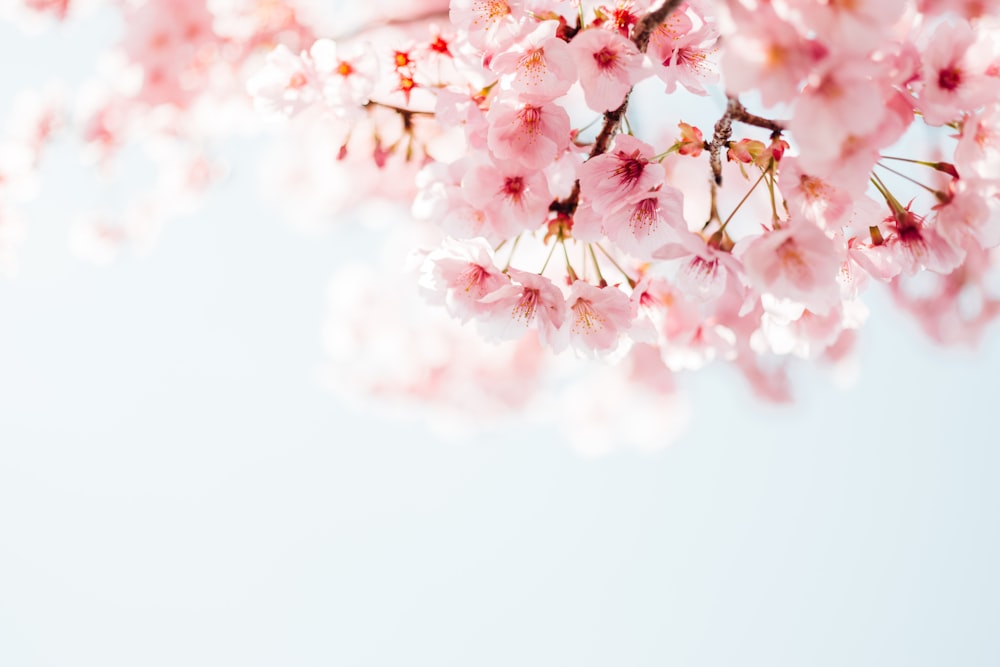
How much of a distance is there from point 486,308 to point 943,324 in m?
3.78

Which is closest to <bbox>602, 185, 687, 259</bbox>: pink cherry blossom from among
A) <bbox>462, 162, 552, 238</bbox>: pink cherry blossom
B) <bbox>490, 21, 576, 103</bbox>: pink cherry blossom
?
<bbox>462, 162, 552, 238</bbox>: pink cherry blossom

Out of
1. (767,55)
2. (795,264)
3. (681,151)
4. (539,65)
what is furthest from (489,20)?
(795,264)

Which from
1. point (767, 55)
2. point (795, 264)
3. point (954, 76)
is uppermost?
point (954, 76)

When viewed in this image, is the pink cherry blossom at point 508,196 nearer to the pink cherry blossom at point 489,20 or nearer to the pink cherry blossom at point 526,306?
the pink cherry blossom at point 526,306

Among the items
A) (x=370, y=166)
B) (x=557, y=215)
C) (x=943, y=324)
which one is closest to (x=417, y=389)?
(x=370, y=166)

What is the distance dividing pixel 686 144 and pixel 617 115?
0.14m

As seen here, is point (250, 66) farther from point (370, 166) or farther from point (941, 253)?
point (941, 253)

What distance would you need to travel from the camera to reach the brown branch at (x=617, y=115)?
1093mm

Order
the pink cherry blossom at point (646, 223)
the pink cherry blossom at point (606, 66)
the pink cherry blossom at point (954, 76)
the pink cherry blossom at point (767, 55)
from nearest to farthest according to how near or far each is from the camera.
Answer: the pink cherry blossom at point (767, 55) < the pink cherry blossom at point (954, 76) < the pink cherry blossom at point (606, 66) < the pink cherry blossom at point (646, 223)

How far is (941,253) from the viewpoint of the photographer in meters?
1.13

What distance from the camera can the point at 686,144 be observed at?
1.17 m

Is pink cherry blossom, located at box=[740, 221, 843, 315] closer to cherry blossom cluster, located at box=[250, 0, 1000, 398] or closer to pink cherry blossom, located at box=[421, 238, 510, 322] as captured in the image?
cherry blossom cluster, located at box=[250, 0, 1000, 398]

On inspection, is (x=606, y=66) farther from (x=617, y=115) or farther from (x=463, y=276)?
(x=463, y=276)

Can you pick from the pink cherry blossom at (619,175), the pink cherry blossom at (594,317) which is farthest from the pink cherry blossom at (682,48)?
the pink cherry blossom at (594,317)
